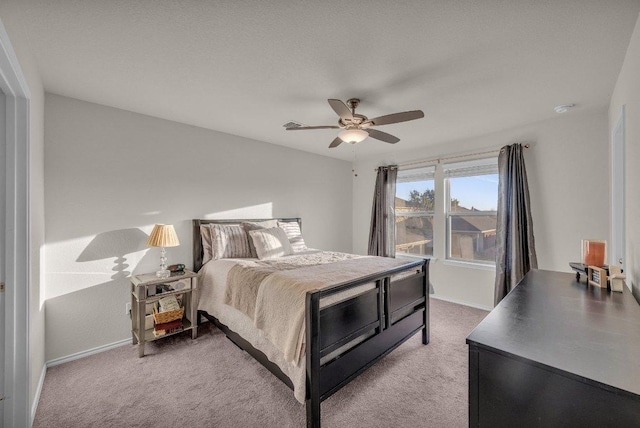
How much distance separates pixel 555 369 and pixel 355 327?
1.35 m

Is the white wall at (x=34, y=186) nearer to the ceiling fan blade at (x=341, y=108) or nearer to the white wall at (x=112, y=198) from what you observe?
the white wall at (x=112, y=198)

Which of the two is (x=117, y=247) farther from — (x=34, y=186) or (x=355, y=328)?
(x=355, y=328)

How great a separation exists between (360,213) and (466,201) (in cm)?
193

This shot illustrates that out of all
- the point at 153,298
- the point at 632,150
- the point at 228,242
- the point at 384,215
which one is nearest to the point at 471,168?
the point at 384,215

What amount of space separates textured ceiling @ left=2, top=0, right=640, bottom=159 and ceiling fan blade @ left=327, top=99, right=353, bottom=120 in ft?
0.85

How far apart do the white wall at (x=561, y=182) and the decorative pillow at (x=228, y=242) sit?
319 cm

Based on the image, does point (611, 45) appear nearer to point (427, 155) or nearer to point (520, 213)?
point (520, 213)

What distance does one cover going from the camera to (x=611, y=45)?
1712mm

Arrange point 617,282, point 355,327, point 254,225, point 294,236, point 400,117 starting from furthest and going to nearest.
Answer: point 294,236 < point 254,225 < point 400,117 < point 355,327 < point 617,282

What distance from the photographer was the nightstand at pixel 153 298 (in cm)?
249

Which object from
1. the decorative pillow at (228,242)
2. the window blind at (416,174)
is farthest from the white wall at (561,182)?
the decorative pillow at (228,242)

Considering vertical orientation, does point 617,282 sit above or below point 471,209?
below

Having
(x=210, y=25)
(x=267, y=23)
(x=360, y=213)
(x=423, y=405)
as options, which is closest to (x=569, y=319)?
(x=423, y=405)

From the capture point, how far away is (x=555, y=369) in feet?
2.45
